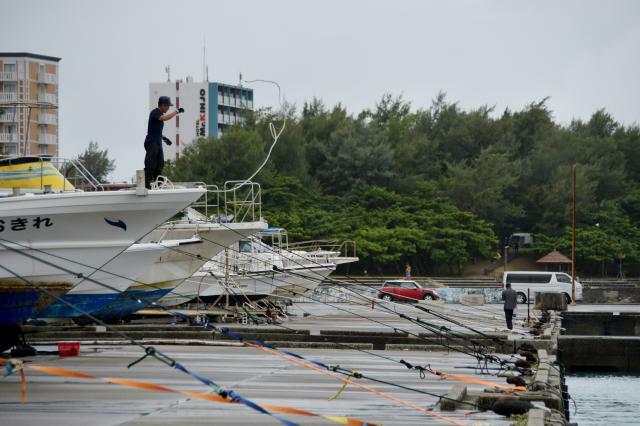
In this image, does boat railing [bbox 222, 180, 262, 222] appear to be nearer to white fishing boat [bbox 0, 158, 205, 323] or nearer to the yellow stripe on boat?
the yellow stripe on boat

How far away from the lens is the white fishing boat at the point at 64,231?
18.2 m

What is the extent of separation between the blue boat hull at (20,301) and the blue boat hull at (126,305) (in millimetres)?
5673

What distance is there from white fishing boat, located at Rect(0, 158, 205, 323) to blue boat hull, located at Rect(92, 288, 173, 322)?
17.8 feet

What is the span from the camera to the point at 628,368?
30.0 m

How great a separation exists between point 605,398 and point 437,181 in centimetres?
5423

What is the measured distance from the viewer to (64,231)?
61.0 feet

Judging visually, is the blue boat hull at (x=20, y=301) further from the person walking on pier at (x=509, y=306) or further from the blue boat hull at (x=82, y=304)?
the person walking on pier at (x=509, y=306)

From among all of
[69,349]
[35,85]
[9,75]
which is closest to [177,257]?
[69,349]

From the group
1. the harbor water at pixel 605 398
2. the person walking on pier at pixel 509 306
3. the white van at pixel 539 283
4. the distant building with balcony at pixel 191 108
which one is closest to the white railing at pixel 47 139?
the distant building with balcony at pixel 191 108

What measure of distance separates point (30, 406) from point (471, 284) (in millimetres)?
50989

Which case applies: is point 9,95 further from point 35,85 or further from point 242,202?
point 242,202

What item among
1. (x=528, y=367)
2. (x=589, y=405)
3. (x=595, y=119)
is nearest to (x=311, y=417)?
(x=528, y=367)

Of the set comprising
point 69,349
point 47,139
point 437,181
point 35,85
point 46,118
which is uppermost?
point 35,85

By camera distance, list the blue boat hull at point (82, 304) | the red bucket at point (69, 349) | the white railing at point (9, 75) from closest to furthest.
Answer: the red bucket at point (69, 349) → the blue boat hull at point (82, 304) → the white railing at point (9, 75)
